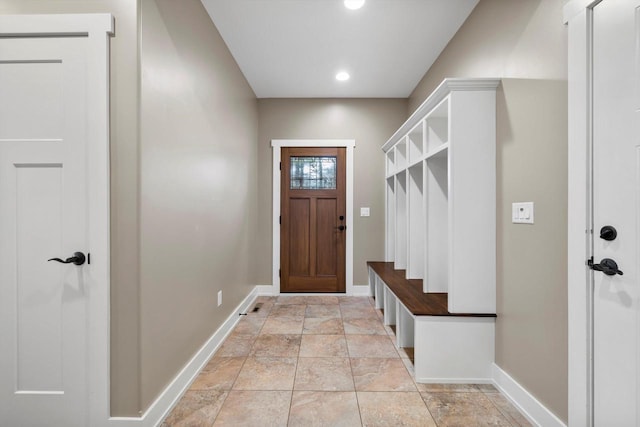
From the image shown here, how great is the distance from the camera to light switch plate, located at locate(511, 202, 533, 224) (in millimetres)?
1641

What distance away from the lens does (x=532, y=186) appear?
5.34 feet

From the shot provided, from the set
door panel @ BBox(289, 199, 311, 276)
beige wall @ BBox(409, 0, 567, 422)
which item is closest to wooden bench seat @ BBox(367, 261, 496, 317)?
beige wall @ BBox(409, 0, 567, 422)

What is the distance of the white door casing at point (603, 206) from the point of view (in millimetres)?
1130

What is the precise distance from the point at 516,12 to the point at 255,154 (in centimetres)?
302

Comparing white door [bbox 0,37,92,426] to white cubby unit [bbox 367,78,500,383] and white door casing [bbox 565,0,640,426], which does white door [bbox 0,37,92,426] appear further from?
white door casing [bbox 565,0,640,426]

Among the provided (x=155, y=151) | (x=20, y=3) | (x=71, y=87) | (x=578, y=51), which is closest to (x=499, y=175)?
(x=578, y=51)

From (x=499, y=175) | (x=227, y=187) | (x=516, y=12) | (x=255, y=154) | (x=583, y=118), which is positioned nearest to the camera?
(x=583, y=118)

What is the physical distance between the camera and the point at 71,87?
147 centimetres

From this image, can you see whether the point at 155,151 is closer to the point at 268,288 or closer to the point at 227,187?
the point at 227,187

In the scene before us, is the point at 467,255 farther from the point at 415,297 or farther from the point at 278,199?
the point at 278,199

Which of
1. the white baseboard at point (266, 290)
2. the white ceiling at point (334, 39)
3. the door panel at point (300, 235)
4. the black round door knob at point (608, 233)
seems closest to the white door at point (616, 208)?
the black round door knob at point (608, 233)

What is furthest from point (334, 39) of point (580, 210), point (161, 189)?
point (580, 210)

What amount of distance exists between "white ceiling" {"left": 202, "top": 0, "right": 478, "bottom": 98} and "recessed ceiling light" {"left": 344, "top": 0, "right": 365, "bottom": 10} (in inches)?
1.6

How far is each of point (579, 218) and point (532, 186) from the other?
354 mm
